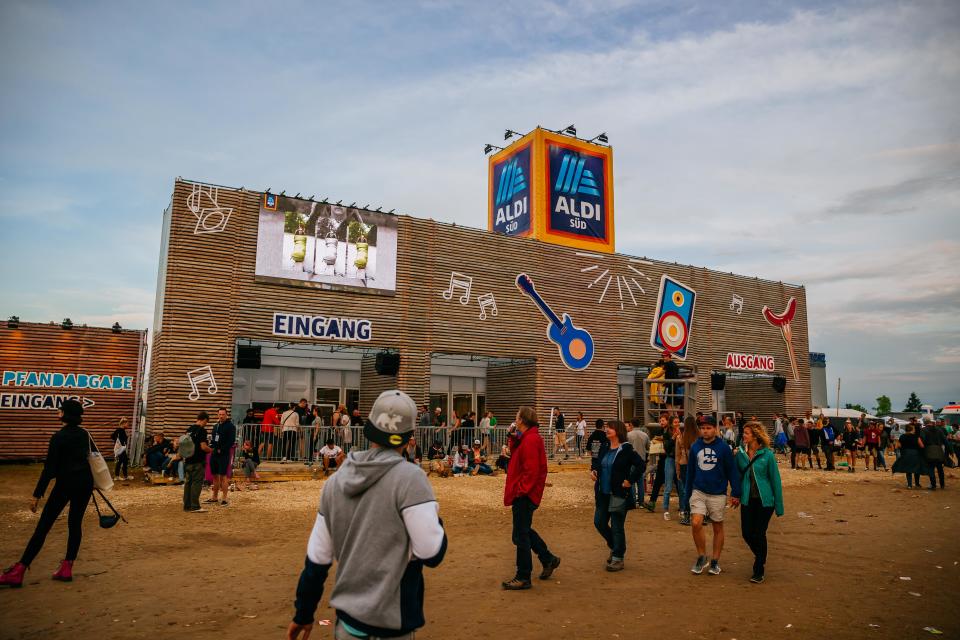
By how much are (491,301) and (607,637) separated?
18873 millimetres

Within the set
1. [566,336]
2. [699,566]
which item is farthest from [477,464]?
[699,566]

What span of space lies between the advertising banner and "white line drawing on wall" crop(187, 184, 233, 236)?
3.66ft

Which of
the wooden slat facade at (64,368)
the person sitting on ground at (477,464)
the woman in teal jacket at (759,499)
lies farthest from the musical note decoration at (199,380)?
the woman in teal jacket at (759,499)

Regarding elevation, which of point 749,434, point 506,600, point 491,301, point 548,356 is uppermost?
point 491,301

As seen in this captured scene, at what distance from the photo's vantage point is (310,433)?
1800 centimetres

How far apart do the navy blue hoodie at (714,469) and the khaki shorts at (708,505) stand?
5 cm

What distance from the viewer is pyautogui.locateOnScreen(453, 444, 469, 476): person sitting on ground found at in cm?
1766

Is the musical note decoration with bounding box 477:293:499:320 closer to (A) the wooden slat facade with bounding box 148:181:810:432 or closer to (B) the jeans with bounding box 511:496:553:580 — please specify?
(A) the wooden slat facade with bounding box 148:181:810:432

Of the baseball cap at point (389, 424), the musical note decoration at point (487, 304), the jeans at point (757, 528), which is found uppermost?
the musical note decoration at point (487, 304)

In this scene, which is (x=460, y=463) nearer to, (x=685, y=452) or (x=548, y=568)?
(x=685, y=452)

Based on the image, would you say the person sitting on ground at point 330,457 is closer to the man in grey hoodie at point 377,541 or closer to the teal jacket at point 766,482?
the teal jacket at point 766,482

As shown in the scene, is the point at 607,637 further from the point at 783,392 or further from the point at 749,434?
the point at 783,392

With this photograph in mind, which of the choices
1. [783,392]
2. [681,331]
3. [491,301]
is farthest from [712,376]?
[491,301]

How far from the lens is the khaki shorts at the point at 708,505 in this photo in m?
7.18
